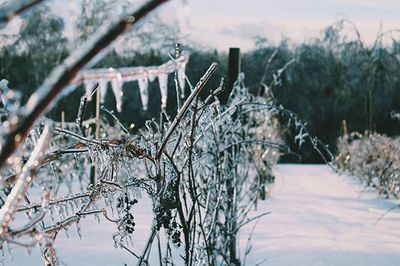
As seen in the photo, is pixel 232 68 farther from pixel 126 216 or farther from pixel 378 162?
pixel 378 162

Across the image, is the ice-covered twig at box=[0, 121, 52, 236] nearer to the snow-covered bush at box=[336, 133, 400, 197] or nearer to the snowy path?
the snowy path

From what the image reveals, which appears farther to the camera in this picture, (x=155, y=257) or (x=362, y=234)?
(x=362, y=234)

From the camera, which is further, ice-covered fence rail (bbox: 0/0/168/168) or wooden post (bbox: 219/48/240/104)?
wooden post (bbox: 219/48/240/104)

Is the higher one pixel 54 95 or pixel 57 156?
pixel 54 95

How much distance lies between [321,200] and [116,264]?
475 centimetres

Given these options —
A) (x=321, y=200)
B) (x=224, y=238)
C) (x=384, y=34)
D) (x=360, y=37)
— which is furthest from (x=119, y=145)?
(x=360, y=37)

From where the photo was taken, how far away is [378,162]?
365 inches

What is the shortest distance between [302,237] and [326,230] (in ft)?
1.84

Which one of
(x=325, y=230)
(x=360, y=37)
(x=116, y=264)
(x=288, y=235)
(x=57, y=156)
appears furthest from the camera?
(x=360, y=37)

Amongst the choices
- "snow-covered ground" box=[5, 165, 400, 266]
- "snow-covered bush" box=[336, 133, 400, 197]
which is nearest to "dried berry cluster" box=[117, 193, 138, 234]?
"snow-covered ground" box=[5, 165, 400, 266]

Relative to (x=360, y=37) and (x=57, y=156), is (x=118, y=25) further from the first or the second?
(x=360, y=37)

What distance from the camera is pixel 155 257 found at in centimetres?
404

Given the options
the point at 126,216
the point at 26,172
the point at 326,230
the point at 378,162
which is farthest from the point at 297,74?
the point at 26,172

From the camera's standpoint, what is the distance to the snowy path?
431 cm
